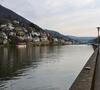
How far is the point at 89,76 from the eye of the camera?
1848 cm

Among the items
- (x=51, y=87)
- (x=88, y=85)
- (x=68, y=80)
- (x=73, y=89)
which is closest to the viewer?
(x=73, y=89)

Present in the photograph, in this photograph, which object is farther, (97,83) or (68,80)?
(68,80)

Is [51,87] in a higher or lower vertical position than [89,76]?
lower

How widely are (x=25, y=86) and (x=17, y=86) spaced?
0.71m

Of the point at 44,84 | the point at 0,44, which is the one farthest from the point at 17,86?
the point at 0,44

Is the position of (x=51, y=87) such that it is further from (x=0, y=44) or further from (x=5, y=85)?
(x=0, y=44)

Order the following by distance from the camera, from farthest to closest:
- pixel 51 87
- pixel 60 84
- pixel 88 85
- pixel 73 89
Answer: pixel 60 84 < pixel 51 87 < pixel 88 85 < pixel 73 89

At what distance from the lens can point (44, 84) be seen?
23578mm

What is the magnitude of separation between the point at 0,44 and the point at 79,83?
188 meters

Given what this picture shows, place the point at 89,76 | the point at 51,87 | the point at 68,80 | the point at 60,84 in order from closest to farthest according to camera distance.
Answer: the point at 89,76 < the point at 51,87 < the point at 60,84 < the point at 68,80

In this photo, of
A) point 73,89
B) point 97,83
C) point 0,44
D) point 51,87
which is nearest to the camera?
point 73,89

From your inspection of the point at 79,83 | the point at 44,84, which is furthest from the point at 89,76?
the point at 44,84

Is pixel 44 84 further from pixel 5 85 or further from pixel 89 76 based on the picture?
pixel 89 76

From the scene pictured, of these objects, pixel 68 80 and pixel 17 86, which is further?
pixel 68 80
